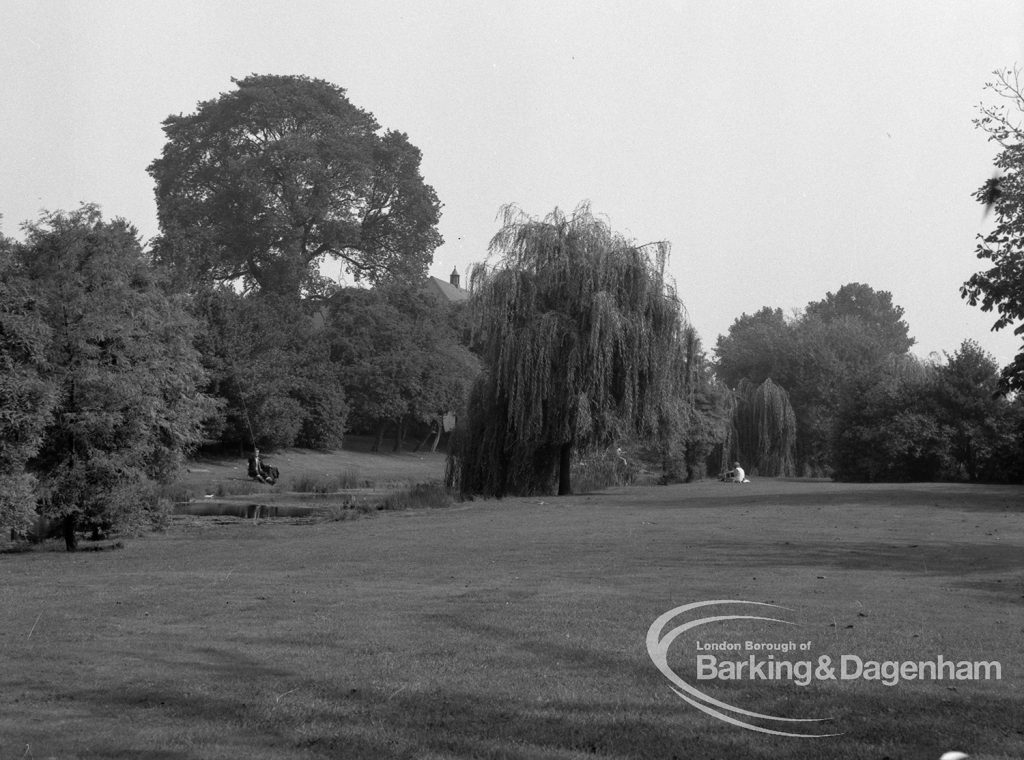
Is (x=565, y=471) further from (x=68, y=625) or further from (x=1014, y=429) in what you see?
(x=68, y=625)

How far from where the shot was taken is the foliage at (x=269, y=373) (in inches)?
2264

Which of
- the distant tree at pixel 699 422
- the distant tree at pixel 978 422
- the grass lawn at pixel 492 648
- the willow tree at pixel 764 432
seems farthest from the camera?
the willow tree at pixel 764 432

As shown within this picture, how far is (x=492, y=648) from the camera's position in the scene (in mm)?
8383

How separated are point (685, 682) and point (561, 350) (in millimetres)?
25909

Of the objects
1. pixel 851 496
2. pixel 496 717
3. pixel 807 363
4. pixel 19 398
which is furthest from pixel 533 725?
pixel 807 363

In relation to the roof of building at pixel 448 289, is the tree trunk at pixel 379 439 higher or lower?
lower

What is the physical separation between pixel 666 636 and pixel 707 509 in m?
17.9

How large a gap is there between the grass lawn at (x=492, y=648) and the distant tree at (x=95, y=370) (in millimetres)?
4608

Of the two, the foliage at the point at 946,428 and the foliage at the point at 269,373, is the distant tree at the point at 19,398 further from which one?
the foliage at the point at 946,428

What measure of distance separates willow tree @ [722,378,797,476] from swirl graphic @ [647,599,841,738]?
47525mm

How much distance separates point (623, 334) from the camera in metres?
33.1

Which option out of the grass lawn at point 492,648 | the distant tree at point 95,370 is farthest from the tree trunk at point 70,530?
the grass lawn at point 492,648

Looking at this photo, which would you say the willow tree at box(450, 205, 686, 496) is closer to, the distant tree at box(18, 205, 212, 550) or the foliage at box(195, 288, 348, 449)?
the distant tree at box(18, 205, 212, 550)

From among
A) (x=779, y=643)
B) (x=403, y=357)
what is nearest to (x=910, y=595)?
(x=779, y=643)
